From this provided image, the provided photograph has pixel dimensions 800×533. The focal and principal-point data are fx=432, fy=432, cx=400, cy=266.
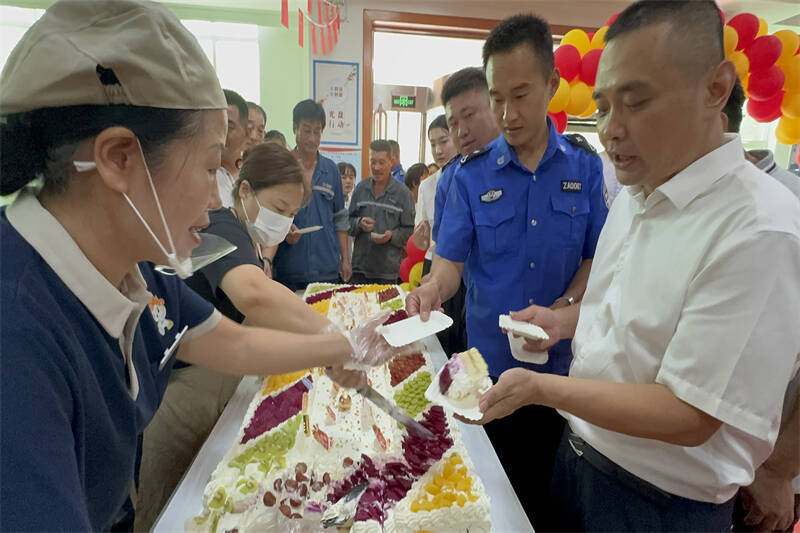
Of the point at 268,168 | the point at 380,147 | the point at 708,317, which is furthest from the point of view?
the point at 380,147

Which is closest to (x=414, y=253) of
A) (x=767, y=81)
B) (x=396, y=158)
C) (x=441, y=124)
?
(x=441, y=124)

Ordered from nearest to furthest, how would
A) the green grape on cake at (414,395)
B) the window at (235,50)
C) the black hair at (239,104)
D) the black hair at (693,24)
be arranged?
the black hair at (693,24) < the green grape on cake at (414,395) < the black hair at (239,104) < the window at (235,50)

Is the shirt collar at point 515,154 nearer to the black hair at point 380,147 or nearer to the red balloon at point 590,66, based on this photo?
the red balloon at point 590,66

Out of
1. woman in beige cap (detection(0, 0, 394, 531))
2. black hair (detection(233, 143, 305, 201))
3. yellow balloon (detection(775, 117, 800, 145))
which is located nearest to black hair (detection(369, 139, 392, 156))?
black hair (detection(233, 143, 305, 201))

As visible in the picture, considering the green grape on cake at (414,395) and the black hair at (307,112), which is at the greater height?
the black hair at (307,112)

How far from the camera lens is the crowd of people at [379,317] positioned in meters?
0.73

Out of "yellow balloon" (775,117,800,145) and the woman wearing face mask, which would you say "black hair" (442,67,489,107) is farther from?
"yellow balloon" (775,117,800,145)

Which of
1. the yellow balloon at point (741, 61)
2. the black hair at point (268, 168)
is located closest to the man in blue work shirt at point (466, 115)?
the black hair at point (268, 168)

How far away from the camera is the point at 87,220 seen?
2.66 feet

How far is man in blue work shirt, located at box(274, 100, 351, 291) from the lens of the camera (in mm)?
3736

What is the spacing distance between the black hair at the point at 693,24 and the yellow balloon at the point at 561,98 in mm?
2045

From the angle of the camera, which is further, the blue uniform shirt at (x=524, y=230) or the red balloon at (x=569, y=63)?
the red balloon at (x=569, y=63)

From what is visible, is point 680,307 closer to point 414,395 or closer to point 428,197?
→ point 414,395

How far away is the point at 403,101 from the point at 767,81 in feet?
13.4
